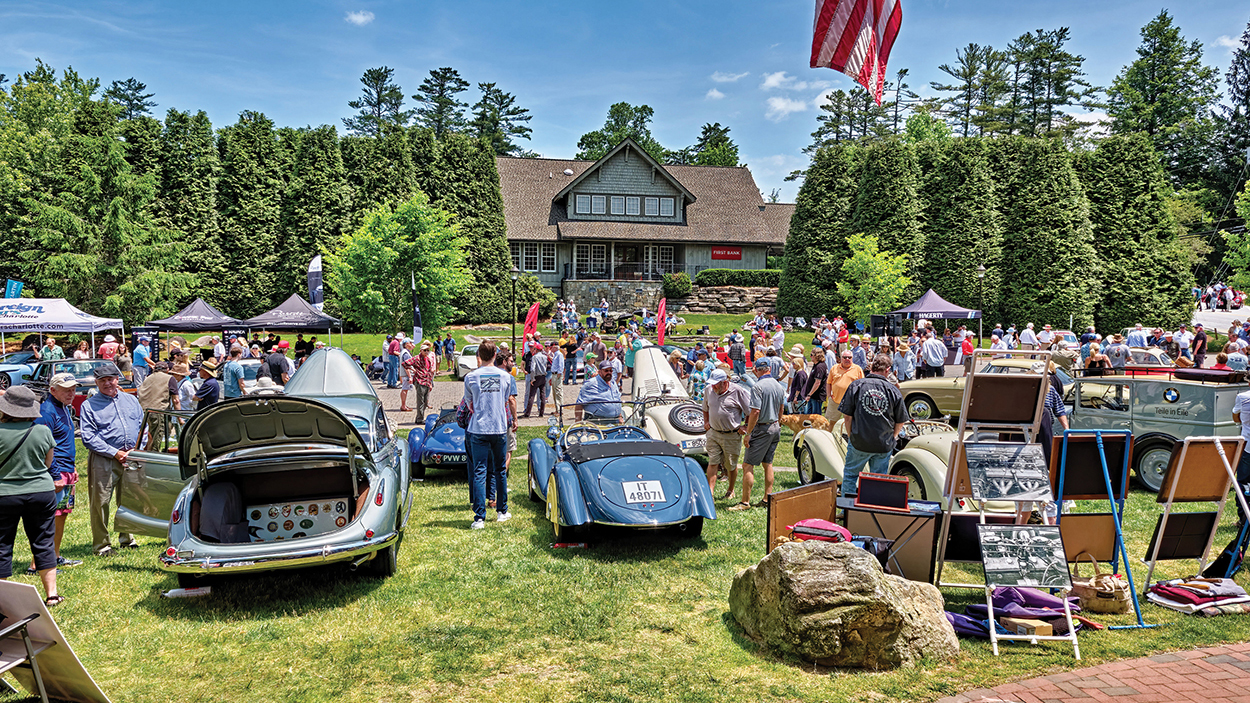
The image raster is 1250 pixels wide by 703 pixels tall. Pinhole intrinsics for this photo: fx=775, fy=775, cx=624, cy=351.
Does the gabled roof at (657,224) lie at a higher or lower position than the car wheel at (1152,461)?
higher

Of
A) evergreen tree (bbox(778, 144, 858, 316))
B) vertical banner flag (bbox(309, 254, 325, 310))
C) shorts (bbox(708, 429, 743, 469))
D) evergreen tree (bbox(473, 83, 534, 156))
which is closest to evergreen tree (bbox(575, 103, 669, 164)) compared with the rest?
evergreen tree (bbox(473, 83, 534, 156))

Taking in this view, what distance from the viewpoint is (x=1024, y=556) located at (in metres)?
5.37

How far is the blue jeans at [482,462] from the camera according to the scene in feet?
25.9

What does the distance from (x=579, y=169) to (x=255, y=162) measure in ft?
62.0

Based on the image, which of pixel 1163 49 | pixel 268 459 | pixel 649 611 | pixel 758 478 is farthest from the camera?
pixel 1163 49

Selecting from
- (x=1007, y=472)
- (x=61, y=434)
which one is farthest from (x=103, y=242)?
(x=1007, y=472)

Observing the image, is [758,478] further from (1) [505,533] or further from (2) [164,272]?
(2) [164,272]

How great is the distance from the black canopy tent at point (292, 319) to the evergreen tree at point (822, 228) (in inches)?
870

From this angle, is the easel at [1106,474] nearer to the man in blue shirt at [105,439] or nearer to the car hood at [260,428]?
the car hood at [260,428]

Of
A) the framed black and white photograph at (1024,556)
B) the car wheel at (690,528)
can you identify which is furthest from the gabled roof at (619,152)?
the framed black and white photograph at (1024,556)

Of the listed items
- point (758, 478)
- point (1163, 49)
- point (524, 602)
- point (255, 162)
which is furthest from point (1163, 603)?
point (1163, 49)

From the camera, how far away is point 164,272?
30547 millimetres

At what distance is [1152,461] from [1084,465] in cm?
544

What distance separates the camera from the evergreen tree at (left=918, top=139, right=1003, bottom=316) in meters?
34.3
